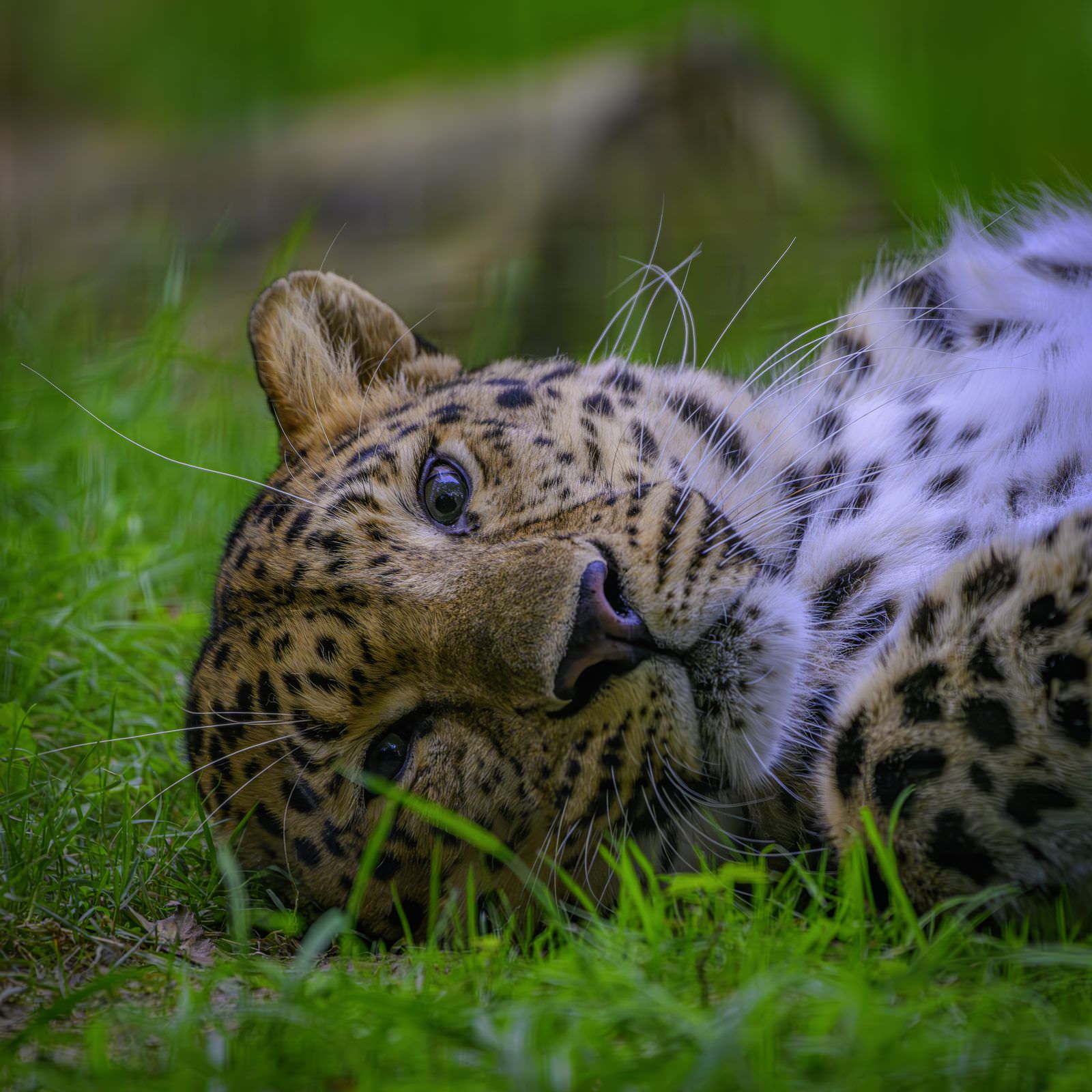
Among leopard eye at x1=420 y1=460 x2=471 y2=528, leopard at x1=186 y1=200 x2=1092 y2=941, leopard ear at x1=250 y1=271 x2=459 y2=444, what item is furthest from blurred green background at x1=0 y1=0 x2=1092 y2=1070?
leopard eye at x1=420 y1=460 x2=471 y2=528

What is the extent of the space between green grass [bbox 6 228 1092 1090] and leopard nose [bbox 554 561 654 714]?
0.51m

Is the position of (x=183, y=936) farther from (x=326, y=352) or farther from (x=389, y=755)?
(x=326, y=352)

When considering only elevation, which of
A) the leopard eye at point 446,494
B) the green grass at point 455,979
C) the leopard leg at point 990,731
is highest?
the leopard eye at point 446,494

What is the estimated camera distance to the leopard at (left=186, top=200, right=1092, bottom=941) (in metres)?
2.94

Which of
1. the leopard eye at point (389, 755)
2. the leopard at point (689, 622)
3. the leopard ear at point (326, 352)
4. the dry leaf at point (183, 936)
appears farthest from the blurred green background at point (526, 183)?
the dry leaf at point (183, 936)

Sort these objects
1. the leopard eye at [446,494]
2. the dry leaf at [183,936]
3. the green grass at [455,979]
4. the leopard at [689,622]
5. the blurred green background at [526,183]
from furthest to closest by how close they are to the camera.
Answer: the blurred green background at [526,183] < the leopard eye at [446,494] < the dry leaf at [183,936] < the leopard at [689,622] < the green grass at [455,979]

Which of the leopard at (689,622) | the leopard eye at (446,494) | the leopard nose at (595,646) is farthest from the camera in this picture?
the leopard eye at (446,494)

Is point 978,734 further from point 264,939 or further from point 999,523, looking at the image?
point 264,939

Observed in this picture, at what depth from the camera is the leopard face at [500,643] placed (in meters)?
3.28

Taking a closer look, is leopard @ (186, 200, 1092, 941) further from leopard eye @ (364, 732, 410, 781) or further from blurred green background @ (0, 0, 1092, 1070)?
blurred green background @ (0, 0, 1092, 1070)

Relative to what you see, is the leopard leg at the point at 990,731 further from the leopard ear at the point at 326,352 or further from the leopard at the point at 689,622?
the leopard ear at the point at 326,352

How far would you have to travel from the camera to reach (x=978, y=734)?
9.46ft

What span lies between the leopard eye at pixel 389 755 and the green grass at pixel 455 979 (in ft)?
1.04

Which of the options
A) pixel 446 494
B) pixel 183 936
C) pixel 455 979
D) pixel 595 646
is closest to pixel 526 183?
pixel 446 494
